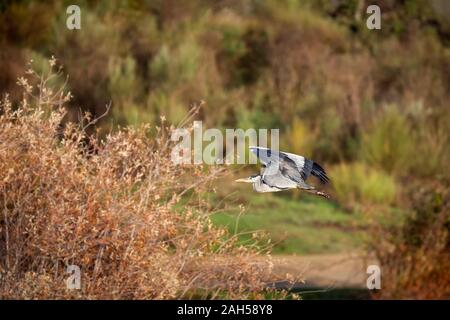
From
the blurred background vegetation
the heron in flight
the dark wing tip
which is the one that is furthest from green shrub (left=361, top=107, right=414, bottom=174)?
the heron in flight

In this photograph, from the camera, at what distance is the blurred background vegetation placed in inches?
546

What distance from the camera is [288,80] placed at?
16.7 m

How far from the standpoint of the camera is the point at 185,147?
21.4ft

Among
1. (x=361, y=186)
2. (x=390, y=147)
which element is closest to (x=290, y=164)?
(x=361, y=186)

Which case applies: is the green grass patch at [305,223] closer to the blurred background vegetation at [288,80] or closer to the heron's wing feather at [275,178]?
the blurred background vegetation at [288,80]

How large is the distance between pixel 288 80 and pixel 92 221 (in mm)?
10714

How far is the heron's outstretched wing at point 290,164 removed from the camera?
6.38m

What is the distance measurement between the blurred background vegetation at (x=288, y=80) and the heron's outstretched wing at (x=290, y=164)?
17.7 ft

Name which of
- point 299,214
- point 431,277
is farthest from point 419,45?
point 431,277

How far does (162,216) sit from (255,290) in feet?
2.29

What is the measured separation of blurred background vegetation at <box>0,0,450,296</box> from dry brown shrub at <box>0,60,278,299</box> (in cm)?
559
